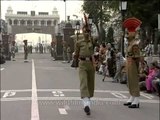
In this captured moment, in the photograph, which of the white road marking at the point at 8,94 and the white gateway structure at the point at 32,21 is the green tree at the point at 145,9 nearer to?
the white road marking at the point at 8,94

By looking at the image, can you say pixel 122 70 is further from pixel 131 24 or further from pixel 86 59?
pixel 86 59

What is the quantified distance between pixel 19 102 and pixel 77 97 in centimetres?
213

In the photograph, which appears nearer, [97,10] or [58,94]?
[58,94]

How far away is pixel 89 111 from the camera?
40.5ft

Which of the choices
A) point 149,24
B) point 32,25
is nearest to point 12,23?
point 32,25

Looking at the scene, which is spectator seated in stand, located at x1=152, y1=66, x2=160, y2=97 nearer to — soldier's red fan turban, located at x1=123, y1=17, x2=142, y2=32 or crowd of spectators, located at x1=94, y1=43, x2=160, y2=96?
crowd of spectators, located at x1=94, y1=43, x2=160, y2=96

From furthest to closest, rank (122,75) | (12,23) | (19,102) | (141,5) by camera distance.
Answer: (12,23) < (141,5) < (122,75) < (19,102)

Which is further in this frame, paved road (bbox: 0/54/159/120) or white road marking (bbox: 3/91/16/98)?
→ white road marking (bbox: 3/91/16/98)

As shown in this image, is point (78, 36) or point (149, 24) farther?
point (149, 24)

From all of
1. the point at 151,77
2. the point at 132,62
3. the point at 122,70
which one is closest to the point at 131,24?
the point at 132,62

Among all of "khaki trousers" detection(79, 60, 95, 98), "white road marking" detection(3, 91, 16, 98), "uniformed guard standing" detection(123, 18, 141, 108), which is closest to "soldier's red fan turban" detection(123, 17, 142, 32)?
"uniformed guard standing" detection(123, 18, 141, 108)

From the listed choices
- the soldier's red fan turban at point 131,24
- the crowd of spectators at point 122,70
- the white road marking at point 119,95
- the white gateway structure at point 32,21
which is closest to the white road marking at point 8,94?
the white road marking at point 119,95

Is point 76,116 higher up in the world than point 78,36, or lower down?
lower down

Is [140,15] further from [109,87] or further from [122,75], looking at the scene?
[109,87]
